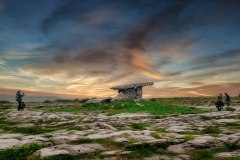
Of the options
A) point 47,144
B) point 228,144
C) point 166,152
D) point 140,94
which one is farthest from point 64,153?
point 140,94

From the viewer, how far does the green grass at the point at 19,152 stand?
11.4 metres

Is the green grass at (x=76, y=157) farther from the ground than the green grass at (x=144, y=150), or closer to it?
closer to it

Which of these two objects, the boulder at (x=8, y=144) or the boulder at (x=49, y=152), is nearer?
the boulder at (x=49, y=152)

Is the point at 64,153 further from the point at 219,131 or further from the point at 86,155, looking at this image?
the point at 219,131

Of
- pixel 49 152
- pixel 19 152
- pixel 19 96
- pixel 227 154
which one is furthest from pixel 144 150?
pixel 19 96

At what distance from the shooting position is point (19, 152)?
11.8m

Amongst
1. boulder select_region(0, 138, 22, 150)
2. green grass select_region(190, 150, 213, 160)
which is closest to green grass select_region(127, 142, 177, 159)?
green grass select_region(190, 150, 213, 160)

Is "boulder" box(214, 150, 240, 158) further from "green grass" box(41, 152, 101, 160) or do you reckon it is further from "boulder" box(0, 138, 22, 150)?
"boulder" box(0, 138, 22, 150)

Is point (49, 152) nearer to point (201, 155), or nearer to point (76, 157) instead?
point (76, 157)

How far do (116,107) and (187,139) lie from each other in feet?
79.3

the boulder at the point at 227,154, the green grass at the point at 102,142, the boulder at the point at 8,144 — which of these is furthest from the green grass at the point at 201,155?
the boulder at the point at 8,144

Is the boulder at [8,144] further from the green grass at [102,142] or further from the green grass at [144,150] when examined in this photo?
the green grass at [144,150]

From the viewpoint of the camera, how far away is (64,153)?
1147 centimetres

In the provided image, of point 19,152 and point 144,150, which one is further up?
point 144,150
